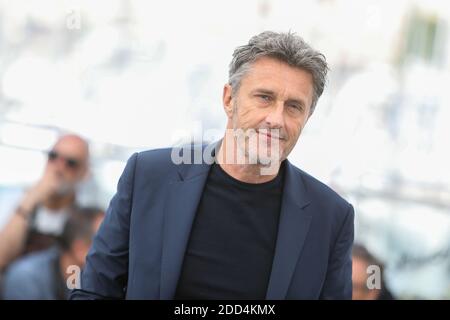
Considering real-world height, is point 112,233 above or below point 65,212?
below

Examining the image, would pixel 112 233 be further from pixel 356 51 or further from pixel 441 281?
pixel 441 281

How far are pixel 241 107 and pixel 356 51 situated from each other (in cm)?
159

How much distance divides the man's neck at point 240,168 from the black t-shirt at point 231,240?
0.04 feet

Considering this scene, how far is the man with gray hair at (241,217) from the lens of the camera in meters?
1.61

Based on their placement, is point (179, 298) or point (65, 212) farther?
point (65, 212)

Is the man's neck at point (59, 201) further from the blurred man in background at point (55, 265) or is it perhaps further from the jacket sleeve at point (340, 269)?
the jacket sleeve at point (340, 269)

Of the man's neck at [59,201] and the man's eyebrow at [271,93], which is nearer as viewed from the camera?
the man's eyebrow at [271,93]

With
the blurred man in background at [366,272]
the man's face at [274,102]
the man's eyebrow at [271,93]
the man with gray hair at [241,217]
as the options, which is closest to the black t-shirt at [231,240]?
the man with gray hair at [241,217]

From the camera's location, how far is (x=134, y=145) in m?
3.04

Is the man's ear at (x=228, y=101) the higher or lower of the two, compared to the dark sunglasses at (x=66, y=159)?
lower

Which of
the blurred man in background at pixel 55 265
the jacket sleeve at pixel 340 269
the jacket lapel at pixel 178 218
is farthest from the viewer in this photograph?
the blurred man in background at pixel 55 265

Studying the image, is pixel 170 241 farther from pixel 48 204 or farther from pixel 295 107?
pixel 48 204

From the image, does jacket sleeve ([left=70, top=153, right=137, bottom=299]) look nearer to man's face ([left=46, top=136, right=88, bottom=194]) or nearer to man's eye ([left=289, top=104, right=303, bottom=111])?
man's eye ([left=289, top=104, right=303, bottom=111])

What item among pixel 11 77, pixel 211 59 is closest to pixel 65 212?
pixel 11 77
